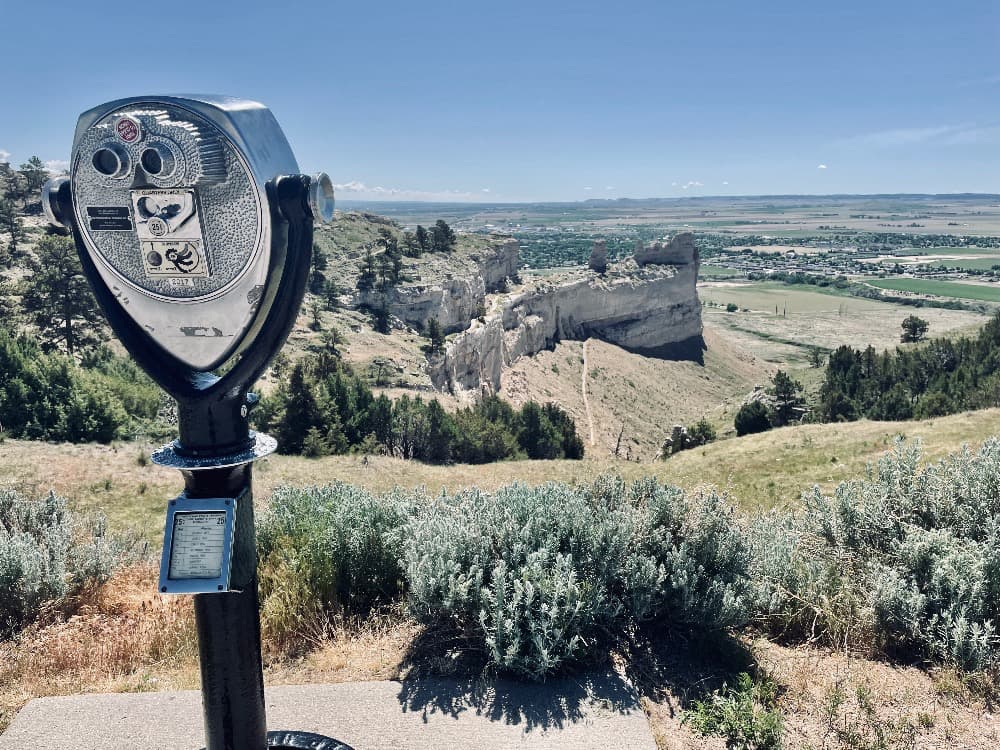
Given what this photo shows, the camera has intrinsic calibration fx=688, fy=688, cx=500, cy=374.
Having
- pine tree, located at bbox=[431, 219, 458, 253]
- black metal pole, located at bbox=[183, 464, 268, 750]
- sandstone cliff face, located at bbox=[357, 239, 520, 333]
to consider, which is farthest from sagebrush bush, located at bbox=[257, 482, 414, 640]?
pine tree, located at bbox=[431, 219, 458, 253]

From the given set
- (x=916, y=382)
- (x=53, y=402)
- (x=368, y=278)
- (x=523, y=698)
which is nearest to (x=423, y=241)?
(x=368, y=278)

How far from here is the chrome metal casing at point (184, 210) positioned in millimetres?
2371

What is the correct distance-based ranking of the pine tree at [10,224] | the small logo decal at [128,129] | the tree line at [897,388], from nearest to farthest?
the small logo decal at [128,129], the tree line at [897,388], the pine tree at [10,224]

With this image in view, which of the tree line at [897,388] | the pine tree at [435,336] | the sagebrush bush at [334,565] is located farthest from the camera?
the pine tree at [435,336]

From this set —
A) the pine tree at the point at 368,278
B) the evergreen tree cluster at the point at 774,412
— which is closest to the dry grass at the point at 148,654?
the evergreen tree cluster at the point at 774,412

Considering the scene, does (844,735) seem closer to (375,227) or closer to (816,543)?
(816,543)

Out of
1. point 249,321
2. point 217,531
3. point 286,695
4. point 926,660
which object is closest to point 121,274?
point 249,321

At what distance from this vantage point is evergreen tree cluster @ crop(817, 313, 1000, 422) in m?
29.0

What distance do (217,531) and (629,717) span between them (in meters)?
2.65

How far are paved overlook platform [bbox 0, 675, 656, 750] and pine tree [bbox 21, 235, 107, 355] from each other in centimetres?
2753

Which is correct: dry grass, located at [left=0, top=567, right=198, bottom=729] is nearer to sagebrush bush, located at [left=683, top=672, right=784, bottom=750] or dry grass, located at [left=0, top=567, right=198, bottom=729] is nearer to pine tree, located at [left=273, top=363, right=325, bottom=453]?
sagebrush bush, located at [left=683, top=672, right=784, bottom=750]

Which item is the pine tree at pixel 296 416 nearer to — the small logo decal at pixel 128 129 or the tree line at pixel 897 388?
the small logo decal at pixel 128 129

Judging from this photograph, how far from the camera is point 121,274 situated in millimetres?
2619

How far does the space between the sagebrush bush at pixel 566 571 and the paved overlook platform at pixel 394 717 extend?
0.81 feet
